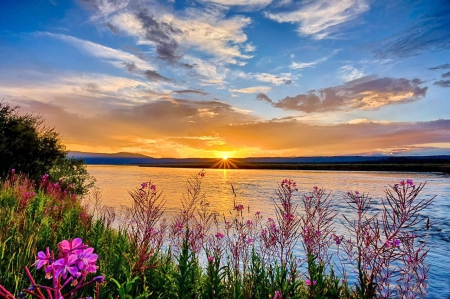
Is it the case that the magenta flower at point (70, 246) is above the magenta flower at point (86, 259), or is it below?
above

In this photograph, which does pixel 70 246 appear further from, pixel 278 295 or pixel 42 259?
pixel 278 295

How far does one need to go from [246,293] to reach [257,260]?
3.84 ft

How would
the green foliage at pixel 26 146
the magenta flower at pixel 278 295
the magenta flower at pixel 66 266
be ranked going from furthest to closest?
the green foliage at pixel 26 146 → the magenta flower at pixel 278 295 → the magenta flower at pixel 66 266

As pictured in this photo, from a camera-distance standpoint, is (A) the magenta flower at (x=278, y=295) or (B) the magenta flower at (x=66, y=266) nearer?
(B) the magenta flower at (x=66, y=266)

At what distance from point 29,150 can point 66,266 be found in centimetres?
2309

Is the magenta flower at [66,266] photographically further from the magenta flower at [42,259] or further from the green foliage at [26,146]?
the green foliage at [26,146]

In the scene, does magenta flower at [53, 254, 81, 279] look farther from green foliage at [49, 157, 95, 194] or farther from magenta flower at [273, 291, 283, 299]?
green foliage at [49, 157, 95, 194]

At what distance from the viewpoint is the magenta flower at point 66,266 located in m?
1.23

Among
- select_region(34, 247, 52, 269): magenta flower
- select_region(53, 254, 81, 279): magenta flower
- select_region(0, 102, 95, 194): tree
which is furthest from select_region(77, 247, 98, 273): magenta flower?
select_region(0, 102, 95, 194): tree

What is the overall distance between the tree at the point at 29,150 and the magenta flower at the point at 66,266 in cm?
2177

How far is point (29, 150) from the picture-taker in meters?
20.7

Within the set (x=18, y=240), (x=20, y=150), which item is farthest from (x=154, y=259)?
(x=20, y=150)

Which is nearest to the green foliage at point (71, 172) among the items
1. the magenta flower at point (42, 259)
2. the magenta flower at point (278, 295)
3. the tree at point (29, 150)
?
the tree at point (29, 150)

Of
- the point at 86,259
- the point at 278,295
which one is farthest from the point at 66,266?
the point at 278,295
